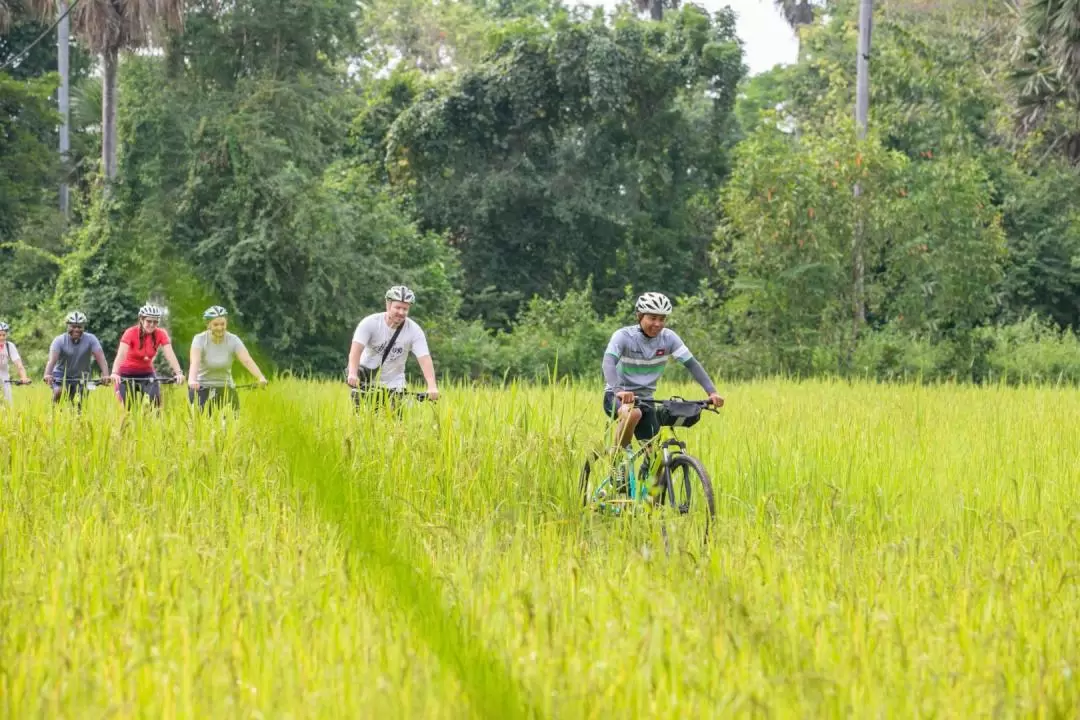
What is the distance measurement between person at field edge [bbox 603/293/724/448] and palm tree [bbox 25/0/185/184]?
20.5m

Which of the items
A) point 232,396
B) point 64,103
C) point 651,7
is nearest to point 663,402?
point 232,396

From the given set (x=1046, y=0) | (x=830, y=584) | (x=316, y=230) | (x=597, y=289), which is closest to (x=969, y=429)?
(x=830, y=584)

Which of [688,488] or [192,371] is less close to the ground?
[192,371]

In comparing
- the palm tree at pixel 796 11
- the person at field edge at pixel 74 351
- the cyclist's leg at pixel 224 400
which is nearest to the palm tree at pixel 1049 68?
the person at field edge at pixel 74 351

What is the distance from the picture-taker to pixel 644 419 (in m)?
8.76

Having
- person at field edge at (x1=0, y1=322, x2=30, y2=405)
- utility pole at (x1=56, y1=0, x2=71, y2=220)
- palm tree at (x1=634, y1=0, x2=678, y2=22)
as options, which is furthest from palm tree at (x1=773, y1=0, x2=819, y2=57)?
person at field edge at (x1=0, y1=322, x2=30, y2=405)

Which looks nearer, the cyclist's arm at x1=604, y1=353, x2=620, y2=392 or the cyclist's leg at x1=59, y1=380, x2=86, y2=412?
the cyclist's arm at x1=604, y1=353, x2=620, y2=392

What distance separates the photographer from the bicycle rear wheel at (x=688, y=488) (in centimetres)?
775

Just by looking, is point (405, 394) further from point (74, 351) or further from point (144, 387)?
point (74, 351)

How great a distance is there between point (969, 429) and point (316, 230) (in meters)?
17.1

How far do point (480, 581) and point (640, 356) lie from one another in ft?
14.6

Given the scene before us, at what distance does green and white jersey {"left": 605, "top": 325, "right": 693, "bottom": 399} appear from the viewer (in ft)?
28.8

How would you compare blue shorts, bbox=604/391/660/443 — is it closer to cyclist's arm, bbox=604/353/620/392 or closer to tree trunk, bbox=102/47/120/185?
cyclist's arm, bbox=604/353/620/392

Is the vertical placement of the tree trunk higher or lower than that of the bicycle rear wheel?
higher
